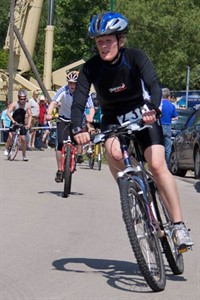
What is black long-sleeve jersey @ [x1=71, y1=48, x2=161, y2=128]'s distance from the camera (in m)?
7.18

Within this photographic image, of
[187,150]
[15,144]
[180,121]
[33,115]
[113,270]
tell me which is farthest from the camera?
[33,115]

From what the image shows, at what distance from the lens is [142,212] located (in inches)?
280

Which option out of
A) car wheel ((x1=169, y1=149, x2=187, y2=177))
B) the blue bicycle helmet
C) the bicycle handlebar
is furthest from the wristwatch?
car wheel ((x1=169, y1=149, x2=187, y2=177))

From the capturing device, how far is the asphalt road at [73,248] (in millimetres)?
7285

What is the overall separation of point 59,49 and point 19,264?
6401cm

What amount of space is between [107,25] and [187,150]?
1382cm

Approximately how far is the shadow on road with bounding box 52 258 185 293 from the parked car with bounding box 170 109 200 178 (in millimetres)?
11148

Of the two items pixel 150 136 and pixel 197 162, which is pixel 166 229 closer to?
pixel 150 136

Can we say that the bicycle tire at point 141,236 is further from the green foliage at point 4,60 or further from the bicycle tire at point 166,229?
the green foliage at point 4,60

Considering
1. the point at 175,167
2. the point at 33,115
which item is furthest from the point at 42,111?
the point at 175,167

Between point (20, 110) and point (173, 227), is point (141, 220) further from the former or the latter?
point (20, 110)

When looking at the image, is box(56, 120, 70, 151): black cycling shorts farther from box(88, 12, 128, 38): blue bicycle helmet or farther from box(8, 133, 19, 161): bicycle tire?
box(8, 133, 19, 161): bicycle tire

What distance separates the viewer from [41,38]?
79.1 metres

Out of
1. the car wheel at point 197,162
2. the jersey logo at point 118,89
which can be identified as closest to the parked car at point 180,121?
the car wheel at point 197,162
